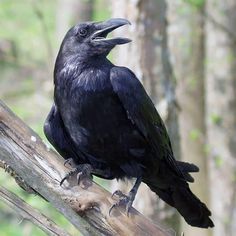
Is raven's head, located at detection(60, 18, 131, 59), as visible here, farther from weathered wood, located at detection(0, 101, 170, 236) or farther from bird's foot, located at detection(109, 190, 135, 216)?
bird's foot, located at detection(109, 190, 135, 216)

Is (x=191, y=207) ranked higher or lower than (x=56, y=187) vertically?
lower

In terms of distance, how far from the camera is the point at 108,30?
4.21 metres

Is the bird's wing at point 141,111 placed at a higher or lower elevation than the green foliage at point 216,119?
higher

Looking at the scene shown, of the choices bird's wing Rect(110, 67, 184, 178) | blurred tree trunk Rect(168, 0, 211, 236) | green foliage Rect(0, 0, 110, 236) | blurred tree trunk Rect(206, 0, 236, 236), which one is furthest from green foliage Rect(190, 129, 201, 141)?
bird's wing Rect(110, 67, 184, 178)

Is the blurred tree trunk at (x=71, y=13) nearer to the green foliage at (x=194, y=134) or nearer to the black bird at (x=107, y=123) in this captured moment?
the green foliage at (x=194, y=134)

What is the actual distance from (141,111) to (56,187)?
832 millimetres

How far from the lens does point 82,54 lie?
4.26m

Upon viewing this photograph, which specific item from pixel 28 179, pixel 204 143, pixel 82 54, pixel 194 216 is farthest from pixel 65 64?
pixel 204 143

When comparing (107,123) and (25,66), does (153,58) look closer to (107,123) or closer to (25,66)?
(107,123)

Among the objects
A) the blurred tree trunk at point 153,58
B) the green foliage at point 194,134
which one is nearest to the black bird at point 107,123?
the blurred tree trunk at point 153,58

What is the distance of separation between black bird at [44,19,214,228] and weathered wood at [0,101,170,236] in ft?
1.20

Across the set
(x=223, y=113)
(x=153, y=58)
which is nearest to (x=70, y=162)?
(x=153, y=58)

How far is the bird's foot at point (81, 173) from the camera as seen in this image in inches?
146

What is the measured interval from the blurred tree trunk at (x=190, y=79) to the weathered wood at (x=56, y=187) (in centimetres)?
473
